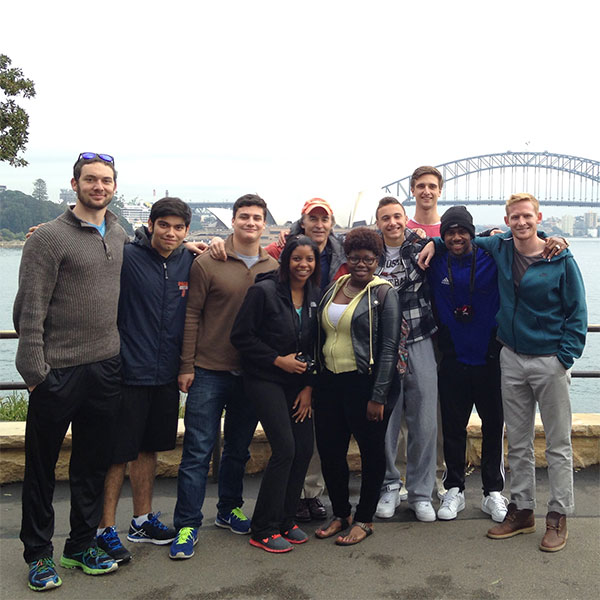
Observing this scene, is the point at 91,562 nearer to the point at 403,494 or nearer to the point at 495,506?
the point at 403,494

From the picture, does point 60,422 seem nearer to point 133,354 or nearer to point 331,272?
point 133,354

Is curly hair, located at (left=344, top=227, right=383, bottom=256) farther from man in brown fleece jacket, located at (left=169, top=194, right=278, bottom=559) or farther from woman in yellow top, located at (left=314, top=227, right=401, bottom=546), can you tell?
man in brown fleece jacket, located at (left=169, top=194, right=278, bottom=559)

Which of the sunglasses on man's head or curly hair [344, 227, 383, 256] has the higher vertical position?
the sunglasses on man's head

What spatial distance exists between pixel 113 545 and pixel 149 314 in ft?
3.48

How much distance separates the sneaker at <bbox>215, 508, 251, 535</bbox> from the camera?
3.34 m

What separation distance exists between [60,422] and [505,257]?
2276 millimetres

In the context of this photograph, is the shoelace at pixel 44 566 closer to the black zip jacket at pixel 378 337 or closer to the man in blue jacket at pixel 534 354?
the black zip jacket at pixel 378 337

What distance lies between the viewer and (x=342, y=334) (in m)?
3.19

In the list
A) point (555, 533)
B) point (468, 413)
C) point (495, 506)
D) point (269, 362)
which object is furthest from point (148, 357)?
point (555, 533)

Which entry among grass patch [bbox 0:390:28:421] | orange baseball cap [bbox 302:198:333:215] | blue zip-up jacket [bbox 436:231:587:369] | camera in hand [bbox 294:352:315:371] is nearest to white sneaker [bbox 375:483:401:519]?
camera in hand [bbox 294:352:315:371]

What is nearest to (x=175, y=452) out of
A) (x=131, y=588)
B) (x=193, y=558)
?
(x=193, y=558)

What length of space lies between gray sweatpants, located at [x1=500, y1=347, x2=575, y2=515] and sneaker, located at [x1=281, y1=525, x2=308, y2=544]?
1086 mm

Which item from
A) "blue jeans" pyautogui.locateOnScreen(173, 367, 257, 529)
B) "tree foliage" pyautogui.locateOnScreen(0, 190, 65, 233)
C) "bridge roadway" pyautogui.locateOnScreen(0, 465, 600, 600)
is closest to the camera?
"bridge roadway" pyautogui.locateOnScreen(0, 465, 600, 600)

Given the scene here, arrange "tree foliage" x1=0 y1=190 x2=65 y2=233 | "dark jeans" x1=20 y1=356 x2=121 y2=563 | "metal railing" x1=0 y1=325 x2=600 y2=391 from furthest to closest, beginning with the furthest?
"tree foliage" x1=0 y1=190 x2=65 y2=233 → "metal railing" x1=0 y1=325 x2=600 y2=391 → "dark jeans" x1=20 y1=356 x2=121 y2=563
